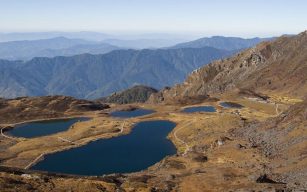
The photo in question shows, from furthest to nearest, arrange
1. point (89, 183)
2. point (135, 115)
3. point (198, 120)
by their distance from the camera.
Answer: point (135, 115)
point (198, 120)
point (89, 183)

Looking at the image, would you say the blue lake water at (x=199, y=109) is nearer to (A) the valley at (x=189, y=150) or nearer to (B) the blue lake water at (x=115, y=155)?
(A) the valley at (x=189, y=150)

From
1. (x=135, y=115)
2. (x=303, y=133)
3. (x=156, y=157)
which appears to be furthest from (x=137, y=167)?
(x=135, y=115)

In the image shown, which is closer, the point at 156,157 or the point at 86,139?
the point at 156,157

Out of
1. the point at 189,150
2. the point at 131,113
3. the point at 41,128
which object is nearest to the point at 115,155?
the point at 189,150

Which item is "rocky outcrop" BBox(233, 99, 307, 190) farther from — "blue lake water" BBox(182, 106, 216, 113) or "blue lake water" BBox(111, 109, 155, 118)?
"blue lake water" BBox(111, 109, 155, 118)

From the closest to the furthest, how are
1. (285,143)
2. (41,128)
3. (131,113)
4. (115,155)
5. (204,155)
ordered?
(285,143), (204,155), (115,155), (41,128), (131,113)

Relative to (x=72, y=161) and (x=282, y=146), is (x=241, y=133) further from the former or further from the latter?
(x=72, y=161)

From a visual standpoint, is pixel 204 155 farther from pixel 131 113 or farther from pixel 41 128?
pixel 131 113
